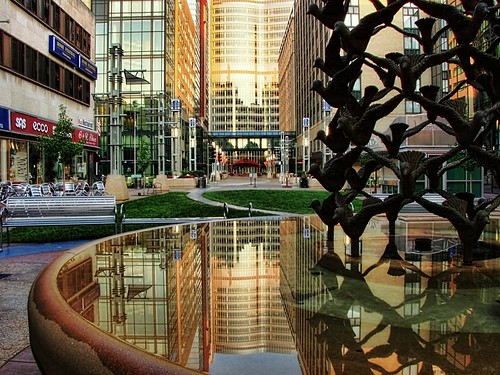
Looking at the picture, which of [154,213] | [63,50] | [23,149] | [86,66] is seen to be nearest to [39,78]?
[63,50]

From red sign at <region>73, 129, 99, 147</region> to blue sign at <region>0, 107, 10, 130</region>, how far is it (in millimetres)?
11377

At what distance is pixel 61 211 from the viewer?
13336 mm

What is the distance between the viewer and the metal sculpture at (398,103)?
675 cm

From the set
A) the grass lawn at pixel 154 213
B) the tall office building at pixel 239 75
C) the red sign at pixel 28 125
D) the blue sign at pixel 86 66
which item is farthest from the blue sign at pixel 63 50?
the tall office building at pixel 239 75

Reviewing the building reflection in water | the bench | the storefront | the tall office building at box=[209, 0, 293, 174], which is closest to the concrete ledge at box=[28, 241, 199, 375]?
the building reflection in water

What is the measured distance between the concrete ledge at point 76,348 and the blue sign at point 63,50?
3461 cm

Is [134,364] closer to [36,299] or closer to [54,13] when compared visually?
[36,299]

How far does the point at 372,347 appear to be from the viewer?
3.71 meters

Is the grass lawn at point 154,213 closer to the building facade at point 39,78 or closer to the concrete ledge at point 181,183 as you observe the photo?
the building facade at point 39,78

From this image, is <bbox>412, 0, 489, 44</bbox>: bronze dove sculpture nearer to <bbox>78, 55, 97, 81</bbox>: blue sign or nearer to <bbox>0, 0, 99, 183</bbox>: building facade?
<bbox>0, 0, 99, 183</bbox>: building facade

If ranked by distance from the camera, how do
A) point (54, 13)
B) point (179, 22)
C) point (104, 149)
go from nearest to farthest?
1. point (54, 13)
2. point (104, 149)
3. point (179, 22)

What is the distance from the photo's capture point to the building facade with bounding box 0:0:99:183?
28573 mm

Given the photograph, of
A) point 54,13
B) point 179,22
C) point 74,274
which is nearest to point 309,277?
point 74,274

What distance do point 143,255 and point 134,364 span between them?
511 centimetres
